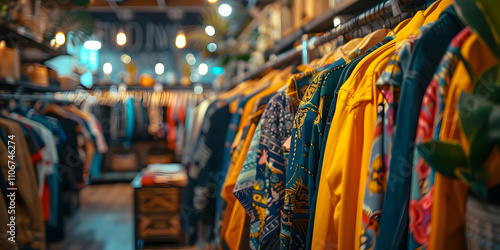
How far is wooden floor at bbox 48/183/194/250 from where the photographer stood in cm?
282

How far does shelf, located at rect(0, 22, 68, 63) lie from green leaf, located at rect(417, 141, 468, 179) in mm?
1972

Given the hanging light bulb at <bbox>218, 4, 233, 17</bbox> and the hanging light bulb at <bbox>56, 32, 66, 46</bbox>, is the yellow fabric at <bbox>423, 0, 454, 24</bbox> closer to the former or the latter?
the hanging light bulb at <bbox>56, 32, 66, 46</bbox>

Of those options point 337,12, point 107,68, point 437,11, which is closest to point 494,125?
point 437,11

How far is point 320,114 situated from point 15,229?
4.80ft

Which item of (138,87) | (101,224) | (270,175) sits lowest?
(101,224)

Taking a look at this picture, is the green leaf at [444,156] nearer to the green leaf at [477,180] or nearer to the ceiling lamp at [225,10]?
the green leaf at [477,180]

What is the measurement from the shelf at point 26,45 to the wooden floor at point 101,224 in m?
1.60

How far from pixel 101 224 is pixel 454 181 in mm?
3561

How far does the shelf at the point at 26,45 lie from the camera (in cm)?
178

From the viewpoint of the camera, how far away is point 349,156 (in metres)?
0.66

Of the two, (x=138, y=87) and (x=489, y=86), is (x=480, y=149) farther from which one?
(x=138, y=87)

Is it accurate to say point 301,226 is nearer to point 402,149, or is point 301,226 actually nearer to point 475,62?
point 402,149

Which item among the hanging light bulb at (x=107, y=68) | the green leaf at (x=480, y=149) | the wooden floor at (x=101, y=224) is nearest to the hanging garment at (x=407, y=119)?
the green leaf at (x=480, y=149)

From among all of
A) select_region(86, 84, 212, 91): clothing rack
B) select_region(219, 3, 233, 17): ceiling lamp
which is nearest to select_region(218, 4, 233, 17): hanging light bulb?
select_region(219, 3, 233, 17): ceiling lamp
